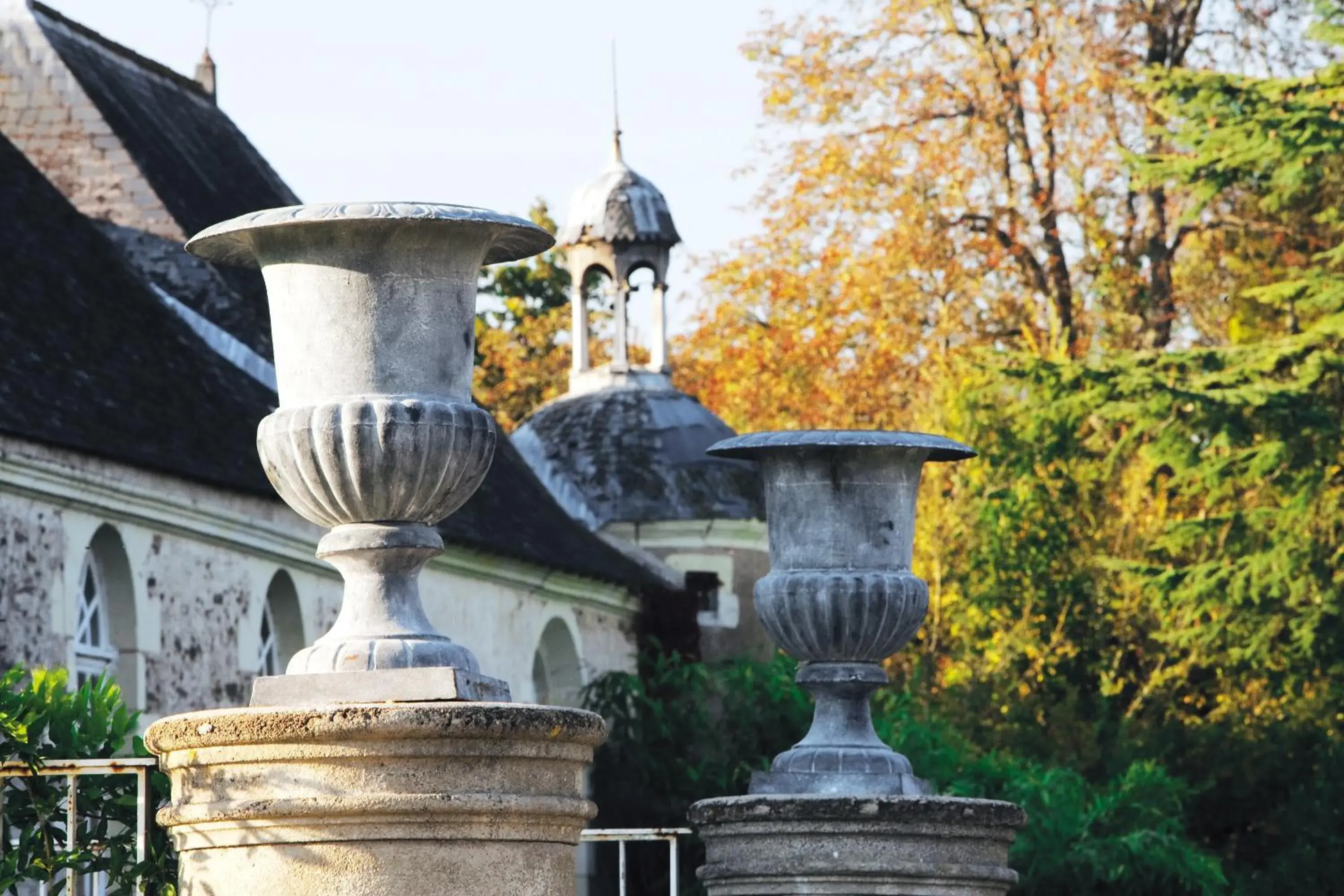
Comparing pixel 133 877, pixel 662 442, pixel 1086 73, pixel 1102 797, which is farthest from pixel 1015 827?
pixel 1086 73

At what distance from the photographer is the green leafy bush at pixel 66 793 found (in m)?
6.80

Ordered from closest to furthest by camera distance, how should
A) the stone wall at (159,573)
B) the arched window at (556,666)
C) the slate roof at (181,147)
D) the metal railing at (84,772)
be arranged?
the metal railing at (84,772)
the stone wall at (159,573)
the slate roof at (181,147)
the arched window at (556,666)

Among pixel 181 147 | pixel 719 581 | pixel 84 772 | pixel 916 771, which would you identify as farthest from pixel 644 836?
pixel 719 581

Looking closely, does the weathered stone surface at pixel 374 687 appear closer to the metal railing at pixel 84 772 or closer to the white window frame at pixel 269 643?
the metal railing at pixel 84 772

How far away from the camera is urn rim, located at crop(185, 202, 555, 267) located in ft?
19.2

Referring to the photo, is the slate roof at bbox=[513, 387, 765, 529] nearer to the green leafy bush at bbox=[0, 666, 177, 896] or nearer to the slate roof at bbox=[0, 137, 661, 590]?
the slate roof at bbox=[0, 137, 661, 590]

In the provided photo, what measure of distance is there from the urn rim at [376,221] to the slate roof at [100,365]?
8.82 metres

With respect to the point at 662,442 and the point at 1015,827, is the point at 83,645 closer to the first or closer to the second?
the point at 1015,827

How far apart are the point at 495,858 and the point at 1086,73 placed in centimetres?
2671

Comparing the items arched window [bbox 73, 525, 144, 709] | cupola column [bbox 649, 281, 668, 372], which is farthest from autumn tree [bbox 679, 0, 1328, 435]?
arched window [bbox 73, 525, 144, 709]

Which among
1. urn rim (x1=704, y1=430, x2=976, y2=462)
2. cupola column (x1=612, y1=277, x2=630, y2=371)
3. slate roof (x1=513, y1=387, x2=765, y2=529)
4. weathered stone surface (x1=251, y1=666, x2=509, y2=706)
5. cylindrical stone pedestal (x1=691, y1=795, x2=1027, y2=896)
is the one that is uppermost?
cupola column (x1=612, y1=277, x2=630, y2=371)

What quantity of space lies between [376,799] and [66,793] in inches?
83.9

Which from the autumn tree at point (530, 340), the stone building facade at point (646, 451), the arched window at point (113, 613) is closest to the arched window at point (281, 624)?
the arched window at point (113, 613)

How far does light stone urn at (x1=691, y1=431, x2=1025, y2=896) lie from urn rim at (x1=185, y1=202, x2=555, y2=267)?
2781mm
